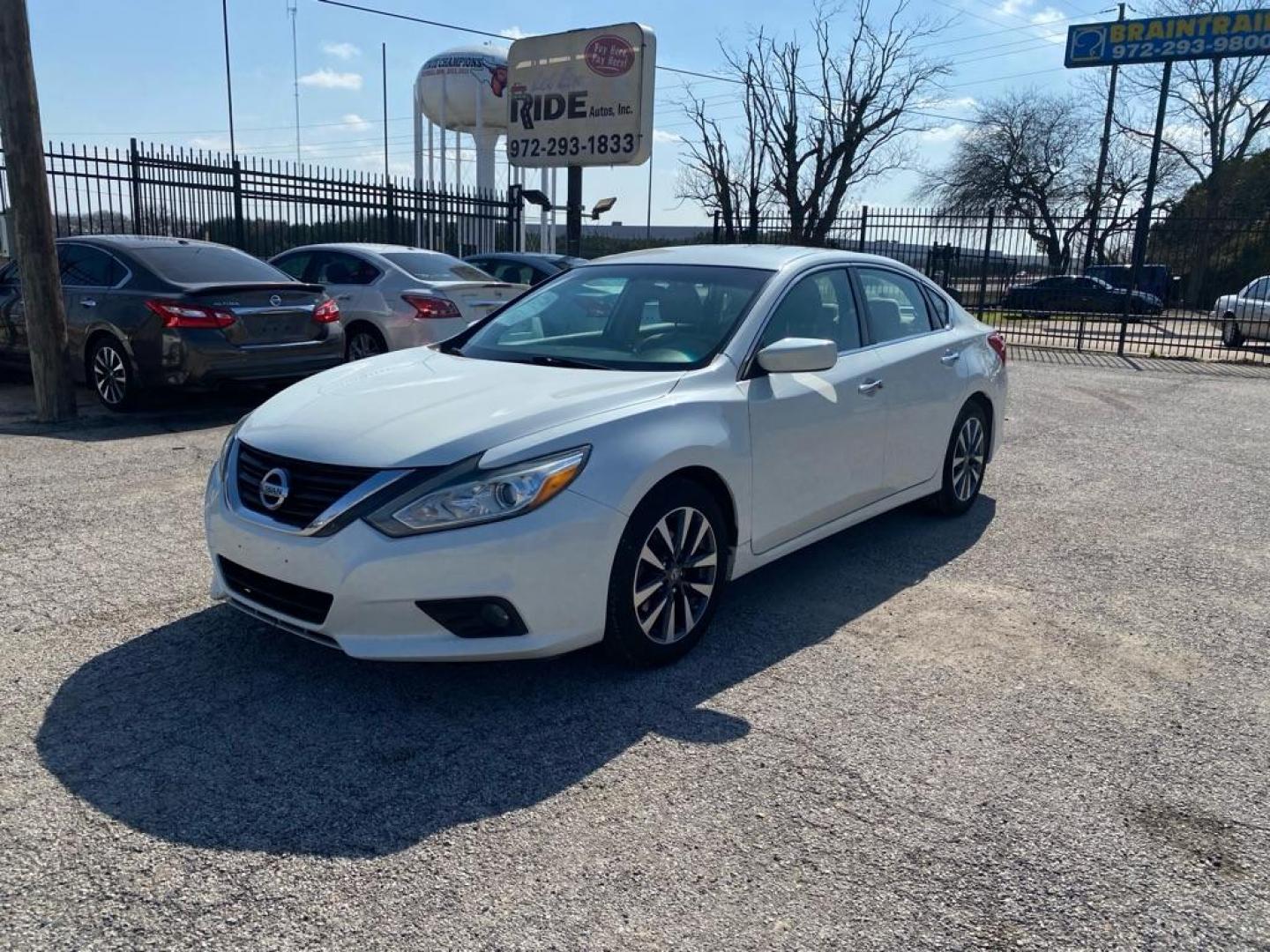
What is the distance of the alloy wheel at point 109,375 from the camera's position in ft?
26.9

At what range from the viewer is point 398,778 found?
301 cm

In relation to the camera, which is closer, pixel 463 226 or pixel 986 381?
pixel 986 381

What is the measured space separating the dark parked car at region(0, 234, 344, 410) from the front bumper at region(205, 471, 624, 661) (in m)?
5.21

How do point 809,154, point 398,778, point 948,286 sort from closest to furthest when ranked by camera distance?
point 398,778 < point 948,286 < point 809,154

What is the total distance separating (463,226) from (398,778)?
17.9 meters

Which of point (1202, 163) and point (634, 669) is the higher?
point (1202, 163)

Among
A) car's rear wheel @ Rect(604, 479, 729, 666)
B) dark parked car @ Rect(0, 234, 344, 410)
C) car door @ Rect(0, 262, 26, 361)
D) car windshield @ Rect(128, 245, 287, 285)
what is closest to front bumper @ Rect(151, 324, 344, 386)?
dark parked car @ Rect(0, 234, 344, 410)

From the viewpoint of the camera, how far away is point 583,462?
3.38 metres

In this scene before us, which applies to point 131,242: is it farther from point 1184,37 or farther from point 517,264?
point 1184,37

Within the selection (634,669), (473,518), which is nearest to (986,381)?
(634,669)

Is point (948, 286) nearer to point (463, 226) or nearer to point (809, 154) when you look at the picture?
point (463, 226)

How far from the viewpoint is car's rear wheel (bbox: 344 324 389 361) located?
33.6ft

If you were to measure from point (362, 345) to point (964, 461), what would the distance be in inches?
261

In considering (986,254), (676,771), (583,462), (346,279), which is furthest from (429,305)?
(986,254)
